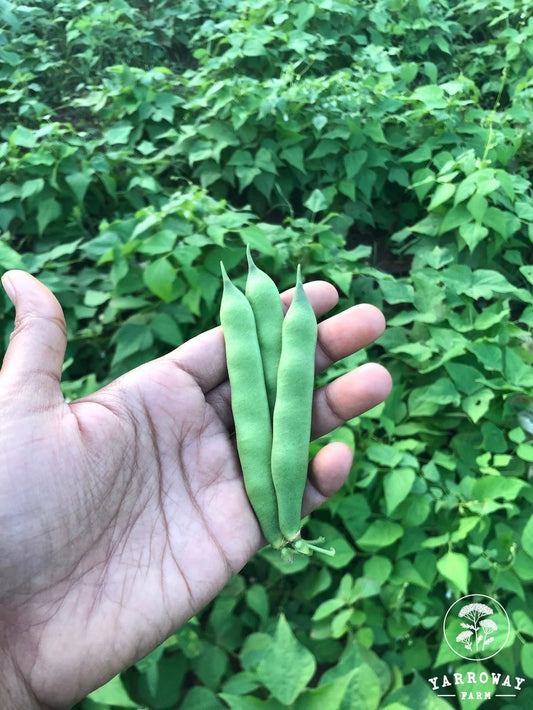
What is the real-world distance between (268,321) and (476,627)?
1.63 m

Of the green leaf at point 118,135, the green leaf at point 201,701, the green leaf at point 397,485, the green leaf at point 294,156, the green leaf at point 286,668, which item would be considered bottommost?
the green leaf at point 201,701

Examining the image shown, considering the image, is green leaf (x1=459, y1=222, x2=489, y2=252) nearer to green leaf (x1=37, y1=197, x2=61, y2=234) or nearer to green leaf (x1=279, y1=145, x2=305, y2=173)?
green leaf (x1=279, y1=145, x2=305, y2=173)

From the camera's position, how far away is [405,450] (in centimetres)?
298

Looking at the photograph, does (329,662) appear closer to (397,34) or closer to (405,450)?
(405,450)

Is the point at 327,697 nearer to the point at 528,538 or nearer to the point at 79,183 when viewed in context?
the point at 528,538

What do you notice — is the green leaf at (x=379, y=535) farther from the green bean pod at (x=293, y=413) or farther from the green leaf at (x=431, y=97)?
the green leaf at (x=431, y=97)

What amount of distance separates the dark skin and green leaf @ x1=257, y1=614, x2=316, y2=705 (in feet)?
0.99

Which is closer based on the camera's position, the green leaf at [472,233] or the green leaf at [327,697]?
the green leaf at [327,697]

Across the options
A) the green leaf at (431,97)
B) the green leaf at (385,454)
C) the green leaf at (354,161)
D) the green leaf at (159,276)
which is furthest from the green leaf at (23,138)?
the green leaf at (385,454)

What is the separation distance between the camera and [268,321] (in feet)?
7.98

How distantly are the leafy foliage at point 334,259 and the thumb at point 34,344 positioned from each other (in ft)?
2.88

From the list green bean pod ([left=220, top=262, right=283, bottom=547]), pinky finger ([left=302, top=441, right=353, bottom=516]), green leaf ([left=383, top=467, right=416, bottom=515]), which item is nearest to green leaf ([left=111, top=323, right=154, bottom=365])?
green bean pod ([left=220, top=262, right=283, bottom=547])

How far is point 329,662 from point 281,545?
94 cm

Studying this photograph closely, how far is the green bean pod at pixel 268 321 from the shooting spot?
2379 millimetres
